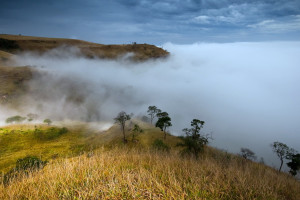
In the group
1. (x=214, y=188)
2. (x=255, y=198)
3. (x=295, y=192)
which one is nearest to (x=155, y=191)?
(x=214, y=188)

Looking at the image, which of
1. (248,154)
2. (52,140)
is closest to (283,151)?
(248,154)

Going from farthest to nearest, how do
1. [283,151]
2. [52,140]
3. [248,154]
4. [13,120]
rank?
[13,120] → [52,140] → [248,154] → [283,151]

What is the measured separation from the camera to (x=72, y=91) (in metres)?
198

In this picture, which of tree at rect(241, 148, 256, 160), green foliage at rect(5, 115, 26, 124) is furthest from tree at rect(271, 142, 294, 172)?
green foliage at rect(5, 115, 26, 124)

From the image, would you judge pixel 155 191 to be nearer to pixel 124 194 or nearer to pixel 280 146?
pixel 124 194

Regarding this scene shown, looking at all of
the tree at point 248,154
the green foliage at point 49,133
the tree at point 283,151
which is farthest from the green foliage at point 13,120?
the tree at point 283,151

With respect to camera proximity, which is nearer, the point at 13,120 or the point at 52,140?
the point at 52,140

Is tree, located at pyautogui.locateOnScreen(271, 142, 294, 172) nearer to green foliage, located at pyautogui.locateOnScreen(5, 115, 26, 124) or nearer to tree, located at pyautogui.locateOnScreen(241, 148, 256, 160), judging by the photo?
tree, located at pyautogui.locateOnScreen(241, 148, 256, 160)

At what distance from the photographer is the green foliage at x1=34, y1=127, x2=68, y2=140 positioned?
85.3 m

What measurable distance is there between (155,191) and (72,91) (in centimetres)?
21877

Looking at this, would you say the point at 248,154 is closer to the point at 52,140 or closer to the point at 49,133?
the point at 52,140

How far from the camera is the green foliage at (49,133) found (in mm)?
85312

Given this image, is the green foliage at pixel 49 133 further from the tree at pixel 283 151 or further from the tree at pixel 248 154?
the tree at pixel 283 151

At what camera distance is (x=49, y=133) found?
89438mm
